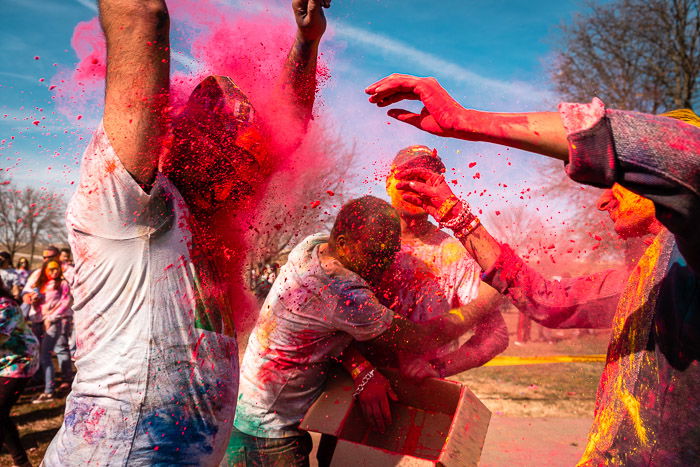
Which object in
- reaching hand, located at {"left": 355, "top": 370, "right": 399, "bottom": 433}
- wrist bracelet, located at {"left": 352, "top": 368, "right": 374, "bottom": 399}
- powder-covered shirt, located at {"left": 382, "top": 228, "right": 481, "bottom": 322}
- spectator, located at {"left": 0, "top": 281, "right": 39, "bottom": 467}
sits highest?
powder-covered shirt, located at {"left": 382, "top": 228, "right": 481, "bottom": 322}

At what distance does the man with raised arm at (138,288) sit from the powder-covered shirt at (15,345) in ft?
10.7

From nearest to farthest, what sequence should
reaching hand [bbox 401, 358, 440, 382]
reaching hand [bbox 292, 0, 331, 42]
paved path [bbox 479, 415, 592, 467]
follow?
reaching hand [bbox 292, 0, 331, 42]
reaching hand [bbox 401, 358, 440, 382]
paved path [bbox 479, 415, 592, 467]

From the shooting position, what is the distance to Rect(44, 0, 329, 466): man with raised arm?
1.29 metres

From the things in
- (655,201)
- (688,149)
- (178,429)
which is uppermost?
(688,149)

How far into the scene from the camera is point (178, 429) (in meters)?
1.46

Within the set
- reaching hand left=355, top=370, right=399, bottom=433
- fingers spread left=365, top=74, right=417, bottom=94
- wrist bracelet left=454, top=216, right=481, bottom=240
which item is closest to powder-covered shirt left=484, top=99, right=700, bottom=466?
wrist bracelet left=454, top=216, right=481, bottom=240

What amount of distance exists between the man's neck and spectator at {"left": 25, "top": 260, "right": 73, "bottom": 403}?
21.7ft

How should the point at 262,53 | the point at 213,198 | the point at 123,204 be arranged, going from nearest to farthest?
the point at 123,204 → the point at 213,198 → the point at 262,53

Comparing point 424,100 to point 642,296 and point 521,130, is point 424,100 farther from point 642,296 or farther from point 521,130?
point 642,296

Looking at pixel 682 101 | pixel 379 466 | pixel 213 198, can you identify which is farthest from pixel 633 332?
pixel 682 101

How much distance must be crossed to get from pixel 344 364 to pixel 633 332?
160 centimetres

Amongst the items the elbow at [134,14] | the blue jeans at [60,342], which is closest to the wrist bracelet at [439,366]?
the elbow at [134,14]

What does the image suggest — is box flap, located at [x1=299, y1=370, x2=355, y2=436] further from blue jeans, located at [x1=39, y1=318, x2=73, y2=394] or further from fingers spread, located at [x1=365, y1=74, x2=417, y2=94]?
blue jeans, located at [x1=39, y1=318, x2=73, y2=394]

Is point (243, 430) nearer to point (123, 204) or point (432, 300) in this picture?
point (432, 300)
